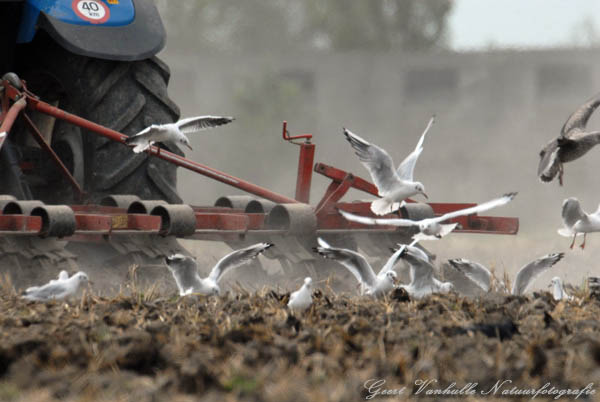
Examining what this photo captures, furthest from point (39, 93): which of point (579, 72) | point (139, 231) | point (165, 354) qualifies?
point (579, 72)

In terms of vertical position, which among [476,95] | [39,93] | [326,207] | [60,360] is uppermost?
[476,95]

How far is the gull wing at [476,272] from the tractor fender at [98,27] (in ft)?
6.61

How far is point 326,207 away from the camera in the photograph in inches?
208

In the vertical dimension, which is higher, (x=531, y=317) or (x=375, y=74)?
(x=375, y=74)

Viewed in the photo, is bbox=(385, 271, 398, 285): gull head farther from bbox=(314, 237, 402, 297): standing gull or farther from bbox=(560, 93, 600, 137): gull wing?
bbox=(560, 93, 600, 137): gull wing

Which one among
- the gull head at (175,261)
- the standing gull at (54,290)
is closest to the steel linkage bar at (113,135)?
the gull head at (175,261)

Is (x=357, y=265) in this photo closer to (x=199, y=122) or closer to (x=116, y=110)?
(x=199, y=122)

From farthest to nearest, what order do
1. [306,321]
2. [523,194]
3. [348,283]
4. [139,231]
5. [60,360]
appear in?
1. [523,194]
2. [348,283]
3. [139,231]
4. [306,321]
5. [60,360]

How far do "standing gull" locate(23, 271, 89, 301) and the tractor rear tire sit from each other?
1.60 m

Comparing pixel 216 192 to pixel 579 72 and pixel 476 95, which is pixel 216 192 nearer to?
pixel 476 95

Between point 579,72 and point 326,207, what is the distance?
9996 millimetres

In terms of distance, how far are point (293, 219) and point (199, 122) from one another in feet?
2.10

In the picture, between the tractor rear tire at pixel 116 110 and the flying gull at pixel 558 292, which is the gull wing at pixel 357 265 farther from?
the tractor rear tire at pixel 116 110

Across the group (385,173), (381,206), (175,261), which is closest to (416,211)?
(381,206)
